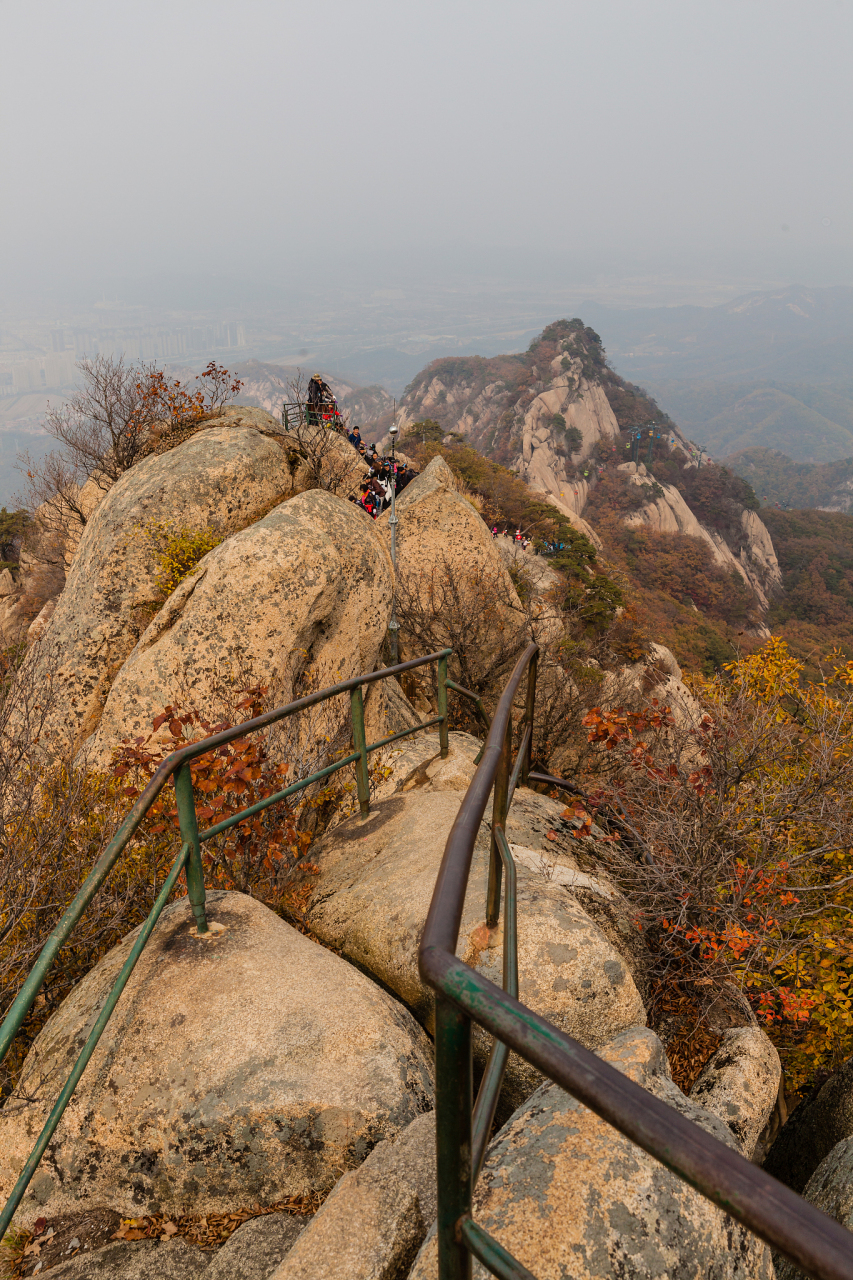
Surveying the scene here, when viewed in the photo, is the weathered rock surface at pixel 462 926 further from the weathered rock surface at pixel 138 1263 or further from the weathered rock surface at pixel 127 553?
the weathered rock surface at pixel 127 553

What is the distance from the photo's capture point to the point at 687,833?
495cm

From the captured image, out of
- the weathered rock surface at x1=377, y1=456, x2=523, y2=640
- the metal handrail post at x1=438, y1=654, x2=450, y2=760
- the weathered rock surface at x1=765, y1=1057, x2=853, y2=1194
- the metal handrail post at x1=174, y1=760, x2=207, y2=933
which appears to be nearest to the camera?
the metal handrail post at x1=174, y1=760, x2=207, y2=933

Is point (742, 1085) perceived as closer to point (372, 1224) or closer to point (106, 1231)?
point (372, 1224)

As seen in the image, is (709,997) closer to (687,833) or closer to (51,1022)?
(687,833)

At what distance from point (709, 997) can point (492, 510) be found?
2728 centimetres

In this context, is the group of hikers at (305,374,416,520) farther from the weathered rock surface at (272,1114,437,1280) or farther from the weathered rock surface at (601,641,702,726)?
the weathered rock surface at (272,1114,437,1280)

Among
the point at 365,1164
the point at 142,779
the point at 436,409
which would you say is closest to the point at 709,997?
the point at 365,1164

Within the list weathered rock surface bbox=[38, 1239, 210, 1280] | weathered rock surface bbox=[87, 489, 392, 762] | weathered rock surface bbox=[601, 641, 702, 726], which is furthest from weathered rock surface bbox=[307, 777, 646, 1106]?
weathered rock surface bbox=[601, 641, 702, 726]

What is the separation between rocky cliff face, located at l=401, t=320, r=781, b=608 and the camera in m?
78.8

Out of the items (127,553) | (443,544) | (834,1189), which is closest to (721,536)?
(443,544)

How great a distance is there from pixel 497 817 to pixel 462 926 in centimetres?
125

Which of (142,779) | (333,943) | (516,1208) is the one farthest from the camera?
(142,779)

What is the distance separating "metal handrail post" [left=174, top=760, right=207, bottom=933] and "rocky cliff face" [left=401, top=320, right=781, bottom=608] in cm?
6443

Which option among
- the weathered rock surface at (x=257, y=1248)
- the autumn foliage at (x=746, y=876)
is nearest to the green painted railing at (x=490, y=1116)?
the weathered rock surface at (x=257, y=1248)
